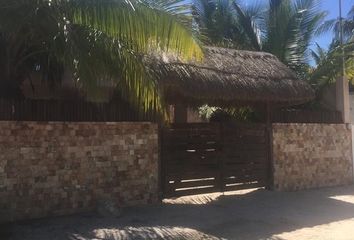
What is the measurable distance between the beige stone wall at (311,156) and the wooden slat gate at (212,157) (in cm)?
46

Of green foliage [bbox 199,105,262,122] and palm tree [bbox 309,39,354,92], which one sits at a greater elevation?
palm tree [bbox 309,39,354,92]

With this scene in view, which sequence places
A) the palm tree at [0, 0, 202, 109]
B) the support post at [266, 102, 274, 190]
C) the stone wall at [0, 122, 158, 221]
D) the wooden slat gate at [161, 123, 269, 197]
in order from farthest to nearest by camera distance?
the support post at [266, 102, 274, 190] < the wooden slat gate at [161, 123, 269, 197] < the stone wall at [0, 122, 158, 221] < the palm tree at [0, 0, 202, 109]

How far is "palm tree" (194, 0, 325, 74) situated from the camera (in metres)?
17.4

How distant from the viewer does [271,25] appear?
17859mm

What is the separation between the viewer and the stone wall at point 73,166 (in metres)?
8.49

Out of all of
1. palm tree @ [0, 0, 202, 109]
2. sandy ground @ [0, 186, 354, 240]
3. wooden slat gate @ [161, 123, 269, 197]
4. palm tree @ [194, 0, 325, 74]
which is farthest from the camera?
palm tree @ [194, 0, 325, 74]

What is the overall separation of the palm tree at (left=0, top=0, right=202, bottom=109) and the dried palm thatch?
194 centimetres

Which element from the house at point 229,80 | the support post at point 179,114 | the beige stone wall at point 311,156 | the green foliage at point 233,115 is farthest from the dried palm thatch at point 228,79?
the support post at point 179,114

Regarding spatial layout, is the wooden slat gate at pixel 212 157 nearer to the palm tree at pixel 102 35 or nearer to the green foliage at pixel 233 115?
the green foliage at pixel 233 115

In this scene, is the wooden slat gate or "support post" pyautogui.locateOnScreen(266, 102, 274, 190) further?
"support post" pyautogui.locateOnScreen(266, 102, 274, 190)

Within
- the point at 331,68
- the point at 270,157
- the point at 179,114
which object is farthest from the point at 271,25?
the point at 270,157

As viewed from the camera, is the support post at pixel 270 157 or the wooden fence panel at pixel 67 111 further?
the support post at pixel 270 157

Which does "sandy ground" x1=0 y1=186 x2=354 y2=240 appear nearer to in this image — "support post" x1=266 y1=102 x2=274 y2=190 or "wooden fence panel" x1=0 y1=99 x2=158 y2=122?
"support post" x1=266 y1=102 x2=274 y2=190

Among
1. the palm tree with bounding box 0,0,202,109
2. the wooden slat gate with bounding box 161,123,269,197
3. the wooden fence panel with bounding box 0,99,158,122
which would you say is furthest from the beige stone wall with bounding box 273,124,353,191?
the palm tree with bounding box 0,0,202,109
